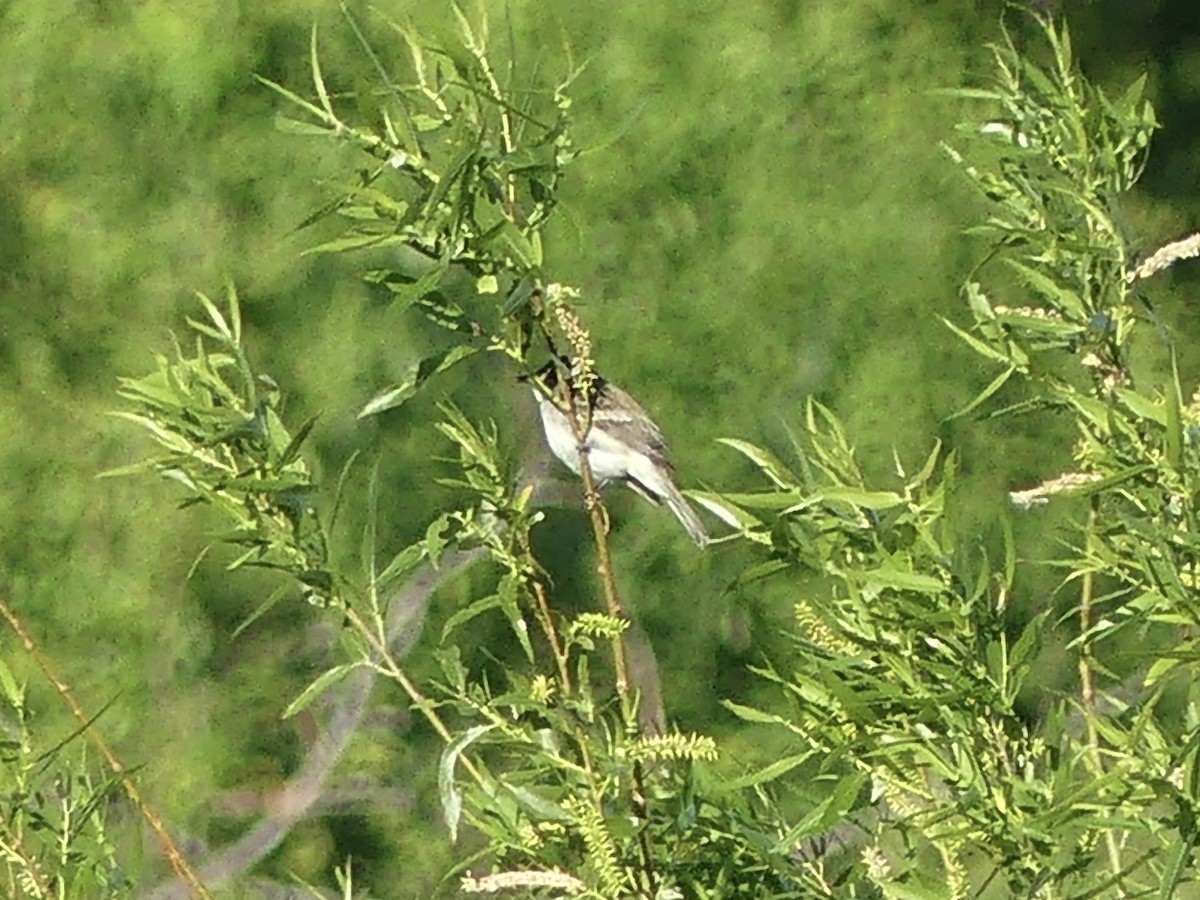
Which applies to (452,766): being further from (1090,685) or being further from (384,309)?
(384,309)

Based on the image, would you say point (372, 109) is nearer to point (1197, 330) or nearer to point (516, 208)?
point (516, 208)

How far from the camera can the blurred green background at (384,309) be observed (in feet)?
8.20

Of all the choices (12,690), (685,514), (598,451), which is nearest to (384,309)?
(598,451)

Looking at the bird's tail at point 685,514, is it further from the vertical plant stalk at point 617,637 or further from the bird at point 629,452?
the vertical plant stalk at point 617,637

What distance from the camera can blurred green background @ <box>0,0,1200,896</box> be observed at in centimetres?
250

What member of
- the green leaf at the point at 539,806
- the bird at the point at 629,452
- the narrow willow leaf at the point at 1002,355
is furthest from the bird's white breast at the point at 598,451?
the green leaf at the point at 539,806

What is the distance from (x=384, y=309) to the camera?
2482 millimetres

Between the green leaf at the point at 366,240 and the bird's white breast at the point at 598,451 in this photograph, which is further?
the bird's white breast at the point at 598,451

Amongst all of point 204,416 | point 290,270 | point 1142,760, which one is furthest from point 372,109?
point 290,270

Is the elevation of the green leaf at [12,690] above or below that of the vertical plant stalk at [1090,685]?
above

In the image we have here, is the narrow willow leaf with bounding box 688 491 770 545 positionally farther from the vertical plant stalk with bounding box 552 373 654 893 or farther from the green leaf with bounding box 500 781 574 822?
the green leaf with bounding box 500 781 574 822

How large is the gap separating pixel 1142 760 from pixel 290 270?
1811mm

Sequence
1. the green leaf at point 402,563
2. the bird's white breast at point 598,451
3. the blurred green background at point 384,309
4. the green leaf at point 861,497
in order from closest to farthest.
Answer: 1. the green leaf at point 861,497
2. the green leaf at point 402,563
3. the bird's white breast at point 598,451
4. the blurred green background at point 384,309

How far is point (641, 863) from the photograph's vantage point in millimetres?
1117
